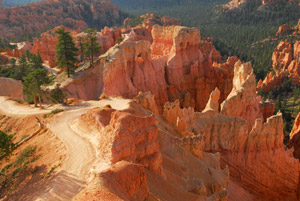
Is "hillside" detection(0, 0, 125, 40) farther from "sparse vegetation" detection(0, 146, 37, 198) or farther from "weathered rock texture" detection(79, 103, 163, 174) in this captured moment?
Answer: "weathered rock texture" detection(79, 103, 163, 174)

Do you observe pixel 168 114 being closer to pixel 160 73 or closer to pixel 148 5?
pixel 160 73

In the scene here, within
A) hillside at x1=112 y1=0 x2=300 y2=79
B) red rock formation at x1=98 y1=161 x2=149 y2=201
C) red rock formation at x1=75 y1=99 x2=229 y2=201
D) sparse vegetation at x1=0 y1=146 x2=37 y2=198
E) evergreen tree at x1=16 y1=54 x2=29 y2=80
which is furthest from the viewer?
hillside at x1=112 y1=0 x2=300 y2=79

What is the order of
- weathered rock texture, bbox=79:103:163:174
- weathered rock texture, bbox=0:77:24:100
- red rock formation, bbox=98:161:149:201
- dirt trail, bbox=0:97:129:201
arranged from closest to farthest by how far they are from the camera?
red rock formation, bbox=98:161:149:201 → weathered rock texture, bbox=79:103:163:174 → dirt trail, bbox=0:97:129:201 → weathered rock texture, bbox=0:77:24:100

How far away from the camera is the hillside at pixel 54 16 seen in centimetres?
9179

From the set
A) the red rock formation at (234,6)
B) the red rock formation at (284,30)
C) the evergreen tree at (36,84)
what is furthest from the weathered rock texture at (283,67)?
the red rock formation at (234,6)

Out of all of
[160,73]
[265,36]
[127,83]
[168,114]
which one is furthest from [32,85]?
[265,36]

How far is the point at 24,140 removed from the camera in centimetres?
1734

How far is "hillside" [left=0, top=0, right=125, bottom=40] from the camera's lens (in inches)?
3614

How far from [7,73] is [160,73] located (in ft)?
81.2

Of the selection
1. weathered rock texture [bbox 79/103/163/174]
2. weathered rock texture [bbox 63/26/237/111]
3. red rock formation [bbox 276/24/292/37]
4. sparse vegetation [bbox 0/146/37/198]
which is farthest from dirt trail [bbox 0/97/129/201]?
red rock formation [bbox 276/24/292/37]

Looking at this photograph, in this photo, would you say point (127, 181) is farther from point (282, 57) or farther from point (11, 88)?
point (282, 57)

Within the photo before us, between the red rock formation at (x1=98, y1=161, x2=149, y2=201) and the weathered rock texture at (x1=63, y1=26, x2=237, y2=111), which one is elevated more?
the red rock formation at (x1=98, y1=161, x2=149, y2=201)

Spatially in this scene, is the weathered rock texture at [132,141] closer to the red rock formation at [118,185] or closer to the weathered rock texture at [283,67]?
the red rock formation at [118,185]

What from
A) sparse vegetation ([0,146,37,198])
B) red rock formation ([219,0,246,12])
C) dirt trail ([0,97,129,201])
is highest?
red rock formation ([219,0,246,12])
